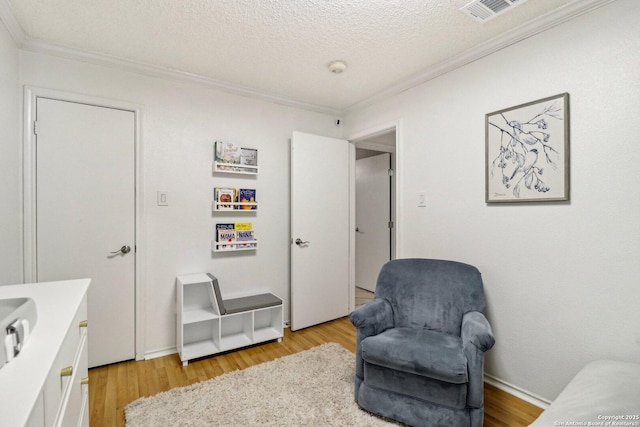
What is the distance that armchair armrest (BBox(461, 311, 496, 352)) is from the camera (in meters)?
1.62

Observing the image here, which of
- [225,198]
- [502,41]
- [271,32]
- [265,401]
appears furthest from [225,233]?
[502,41]

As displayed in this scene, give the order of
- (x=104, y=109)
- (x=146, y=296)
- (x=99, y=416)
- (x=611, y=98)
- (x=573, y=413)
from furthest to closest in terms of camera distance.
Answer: (x=146, y=296) < (x=104, y=109) < (x=99, y=416) < (x=611, y=98) < (x=573, y=413)

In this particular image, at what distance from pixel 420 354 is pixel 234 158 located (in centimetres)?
226

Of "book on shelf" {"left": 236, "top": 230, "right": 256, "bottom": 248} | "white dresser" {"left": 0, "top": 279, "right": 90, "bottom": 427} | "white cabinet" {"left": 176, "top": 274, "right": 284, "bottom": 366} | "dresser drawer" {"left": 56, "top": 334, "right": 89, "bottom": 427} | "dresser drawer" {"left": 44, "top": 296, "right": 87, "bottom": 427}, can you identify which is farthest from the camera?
"book on shelf" {"left": 236, "top": 230, "right": 256, "bottom": 248}

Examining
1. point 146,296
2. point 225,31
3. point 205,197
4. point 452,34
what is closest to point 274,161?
Result: point 205,197

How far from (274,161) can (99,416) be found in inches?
94.6

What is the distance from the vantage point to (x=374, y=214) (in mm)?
4664

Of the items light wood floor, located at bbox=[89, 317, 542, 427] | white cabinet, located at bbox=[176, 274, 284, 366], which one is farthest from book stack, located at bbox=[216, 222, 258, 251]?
light wood floor, located at bbox=[89, 317, 542, 427]

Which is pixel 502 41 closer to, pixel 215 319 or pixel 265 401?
pixel 265 401

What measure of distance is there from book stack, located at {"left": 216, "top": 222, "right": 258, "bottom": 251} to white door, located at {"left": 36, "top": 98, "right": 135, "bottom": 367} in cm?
70

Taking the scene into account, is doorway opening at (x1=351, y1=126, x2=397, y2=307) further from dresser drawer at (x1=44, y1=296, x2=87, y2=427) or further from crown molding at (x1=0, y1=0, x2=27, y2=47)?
crown molding at (x1=0, y1=0, x2=27, y2=47)

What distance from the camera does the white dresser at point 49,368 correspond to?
2.05ft

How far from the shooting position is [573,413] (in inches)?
45.5

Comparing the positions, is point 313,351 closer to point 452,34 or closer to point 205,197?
point 205,197
